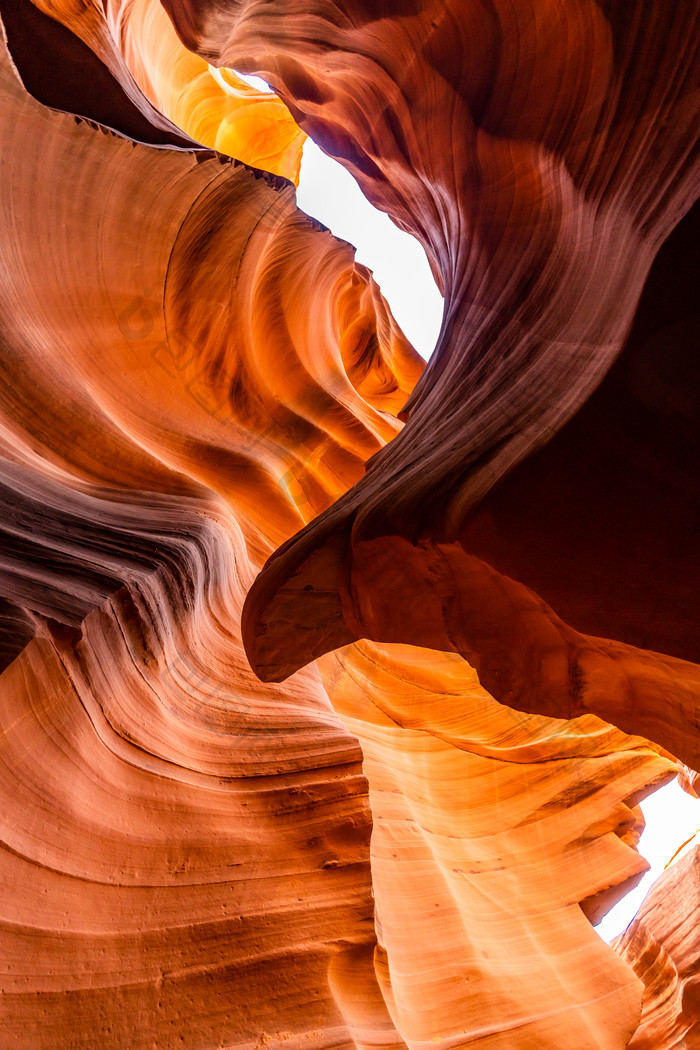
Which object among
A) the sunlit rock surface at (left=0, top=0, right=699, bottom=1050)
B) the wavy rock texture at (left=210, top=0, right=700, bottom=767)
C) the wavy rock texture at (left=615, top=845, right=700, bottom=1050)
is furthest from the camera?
the wavy rock texture at (left=615, top=845, right=700, bottom=1050)

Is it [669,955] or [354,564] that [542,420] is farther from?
[669,955]

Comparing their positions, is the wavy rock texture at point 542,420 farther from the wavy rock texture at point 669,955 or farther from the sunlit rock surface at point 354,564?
the wavy rock texture at point 669,955

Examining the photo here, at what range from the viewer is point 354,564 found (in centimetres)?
194

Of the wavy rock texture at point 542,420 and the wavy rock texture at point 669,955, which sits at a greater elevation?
the wavy rock texture at point 542,420

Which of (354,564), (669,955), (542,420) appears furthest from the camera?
(669,955)

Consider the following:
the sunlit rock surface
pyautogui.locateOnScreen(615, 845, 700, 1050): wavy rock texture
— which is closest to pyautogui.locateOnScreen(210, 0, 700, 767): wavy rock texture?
the sunlit rock surface

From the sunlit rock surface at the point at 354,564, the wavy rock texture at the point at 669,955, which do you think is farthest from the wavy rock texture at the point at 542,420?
the wavy rock texture at the point at 669,955

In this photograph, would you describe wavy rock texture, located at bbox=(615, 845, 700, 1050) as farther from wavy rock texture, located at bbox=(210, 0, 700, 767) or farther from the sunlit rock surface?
wavy rock texture, located at bbox=(210, 0, 700, 767)

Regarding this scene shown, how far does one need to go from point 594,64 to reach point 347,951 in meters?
2.73

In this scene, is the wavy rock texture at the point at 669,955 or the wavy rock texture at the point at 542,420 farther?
the wavy rock texture at the point at 669,955

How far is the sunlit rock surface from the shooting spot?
1532mm

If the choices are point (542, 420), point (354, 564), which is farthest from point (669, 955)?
point (542, 420)

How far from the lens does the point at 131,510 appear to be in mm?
2801

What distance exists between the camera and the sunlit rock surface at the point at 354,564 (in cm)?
153
